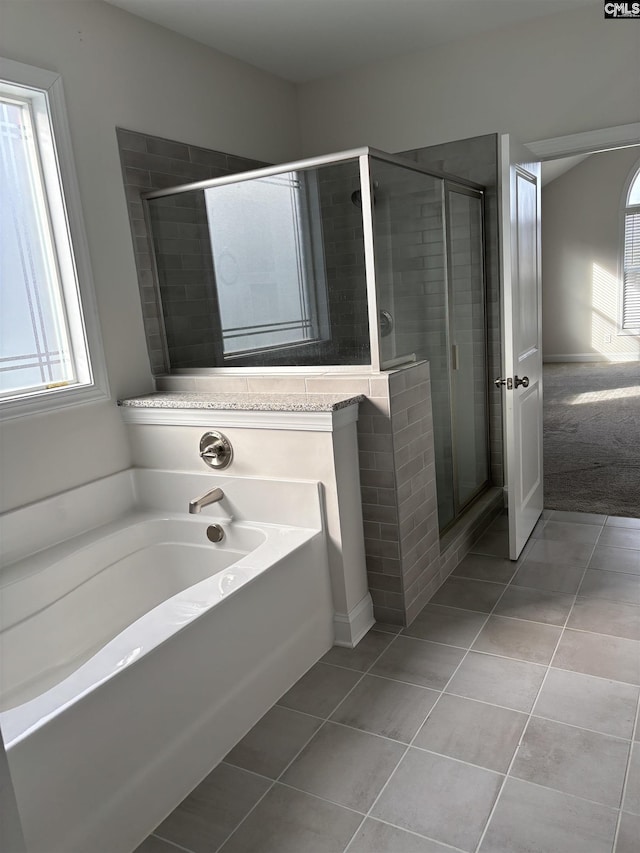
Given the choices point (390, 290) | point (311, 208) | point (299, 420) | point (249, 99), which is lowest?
point (299, 420)

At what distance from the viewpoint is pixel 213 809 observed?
171cm

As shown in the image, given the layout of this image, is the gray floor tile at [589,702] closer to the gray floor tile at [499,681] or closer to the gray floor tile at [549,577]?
the gray floor tile at [499,681]

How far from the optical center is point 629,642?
2289 millimetres

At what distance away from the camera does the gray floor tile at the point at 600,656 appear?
213 centimetres

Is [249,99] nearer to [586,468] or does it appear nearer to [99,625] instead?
[99,625]

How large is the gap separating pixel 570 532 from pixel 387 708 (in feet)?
5.37

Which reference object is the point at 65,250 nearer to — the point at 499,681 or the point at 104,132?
the point at 104,132

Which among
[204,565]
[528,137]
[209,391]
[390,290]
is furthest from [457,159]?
[204,565]

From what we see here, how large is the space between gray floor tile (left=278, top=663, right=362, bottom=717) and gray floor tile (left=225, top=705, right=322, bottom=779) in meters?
0.04

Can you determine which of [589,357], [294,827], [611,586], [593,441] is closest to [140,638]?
[294,827]

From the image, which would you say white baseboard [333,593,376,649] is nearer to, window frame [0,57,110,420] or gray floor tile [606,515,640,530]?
window frame [0,57,110,420]

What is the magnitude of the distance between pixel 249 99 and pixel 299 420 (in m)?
2.04

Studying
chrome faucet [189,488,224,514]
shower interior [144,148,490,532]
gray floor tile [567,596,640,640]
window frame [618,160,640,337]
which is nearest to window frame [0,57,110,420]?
shower interior [144,148,490,532]

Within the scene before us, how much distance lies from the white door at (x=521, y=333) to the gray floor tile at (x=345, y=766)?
1364 millimetres
